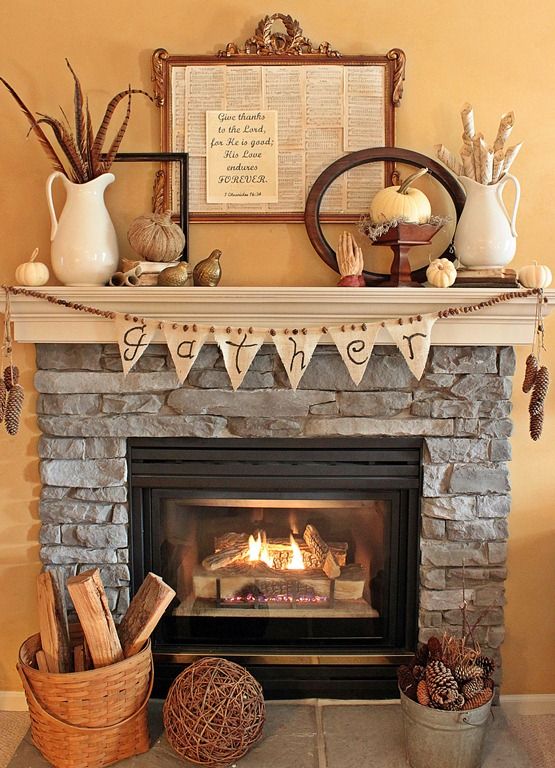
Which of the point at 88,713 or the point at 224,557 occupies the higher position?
the point at 224,557

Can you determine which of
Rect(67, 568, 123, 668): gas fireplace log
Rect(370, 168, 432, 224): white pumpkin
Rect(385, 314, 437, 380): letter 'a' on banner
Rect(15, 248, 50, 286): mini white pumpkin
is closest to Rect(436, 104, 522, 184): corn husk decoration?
Rect(370, 168, 432, 224): white pumpkin

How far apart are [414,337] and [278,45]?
3.05ft

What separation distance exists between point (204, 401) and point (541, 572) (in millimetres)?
1149

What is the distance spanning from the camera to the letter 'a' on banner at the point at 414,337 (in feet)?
6.30

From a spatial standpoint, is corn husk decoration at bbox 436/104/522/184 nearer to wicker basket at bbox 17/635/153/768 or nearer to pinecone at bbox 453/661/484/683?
pinecone at bbox 453/661/484/683

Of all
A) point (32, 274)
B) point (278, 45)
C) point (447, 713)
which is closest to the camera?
A: point (447, 713)

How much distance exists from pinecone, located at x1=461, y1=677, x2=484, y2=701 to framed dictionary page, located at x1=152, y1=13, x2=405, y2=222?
4.33ft

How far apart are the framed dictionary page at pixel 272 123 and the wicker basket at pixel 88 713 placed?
1298 millimetres

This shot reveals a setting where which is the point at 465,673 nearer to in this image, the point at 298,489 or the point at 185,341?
the point at 298,489

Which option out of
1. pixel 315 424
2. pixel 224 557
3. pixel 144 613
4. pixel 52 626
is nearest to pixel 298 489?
pixel 315 424

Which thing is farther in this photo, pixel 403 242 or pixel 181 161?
pixel 181 161

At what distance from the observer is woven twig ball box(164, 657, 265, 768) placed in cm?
188

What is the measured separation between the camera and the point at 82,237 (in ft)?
6.48

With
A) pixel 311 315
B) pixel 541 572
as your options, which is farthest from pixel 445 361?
pixel 541 572
